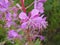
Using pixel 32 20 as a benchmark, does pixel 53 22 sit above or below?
below

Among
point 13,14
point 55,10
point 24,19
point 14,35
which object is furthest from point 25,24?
point 55,10

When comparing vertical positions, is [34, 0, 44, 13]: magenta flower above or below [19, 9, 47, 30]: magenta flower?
above

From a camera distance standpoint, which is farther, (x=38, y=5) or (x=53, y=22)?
(x=53, y=22)

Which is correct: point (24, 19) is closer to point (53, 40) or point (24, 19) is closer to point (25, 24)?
point (25, 24)

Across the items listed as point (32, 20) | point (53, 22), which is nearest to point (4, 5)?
point (32, 20)

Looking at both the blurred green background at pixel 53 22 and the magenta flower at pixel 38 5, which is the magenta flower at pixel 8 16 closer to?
the magenta flower at pixel 38 5

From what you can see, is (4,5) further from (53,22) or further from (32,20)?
(53,22)

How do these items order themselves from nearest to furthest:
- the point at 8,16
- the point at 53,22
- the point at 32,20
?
1. the point at 32,20
2. the point at 8,16
3. the point at 53,22

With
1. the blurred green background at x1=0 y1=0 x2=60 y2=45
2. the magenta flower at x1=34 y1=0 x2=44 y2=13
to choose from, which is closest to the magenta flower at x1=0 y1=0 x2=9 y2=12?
the magenta flower at x1=34 y1=0 x2=44 y2=13

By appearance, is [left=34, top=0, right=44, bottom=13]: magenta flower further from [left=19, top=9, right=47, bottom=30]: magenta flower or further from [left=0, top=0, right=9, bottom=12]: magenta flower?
[left=0, top=0, right=9, bottom=12]: magenta flower

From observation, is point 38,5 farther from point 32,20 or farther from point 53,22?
point 53,22

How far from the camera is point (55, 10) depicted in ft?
10.1

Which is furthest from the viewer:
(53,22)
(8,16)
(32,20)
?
(53,22)

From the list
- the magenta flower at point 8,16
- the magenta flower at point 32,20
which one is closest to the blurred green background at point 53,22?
the magenta flower at point 8,16
